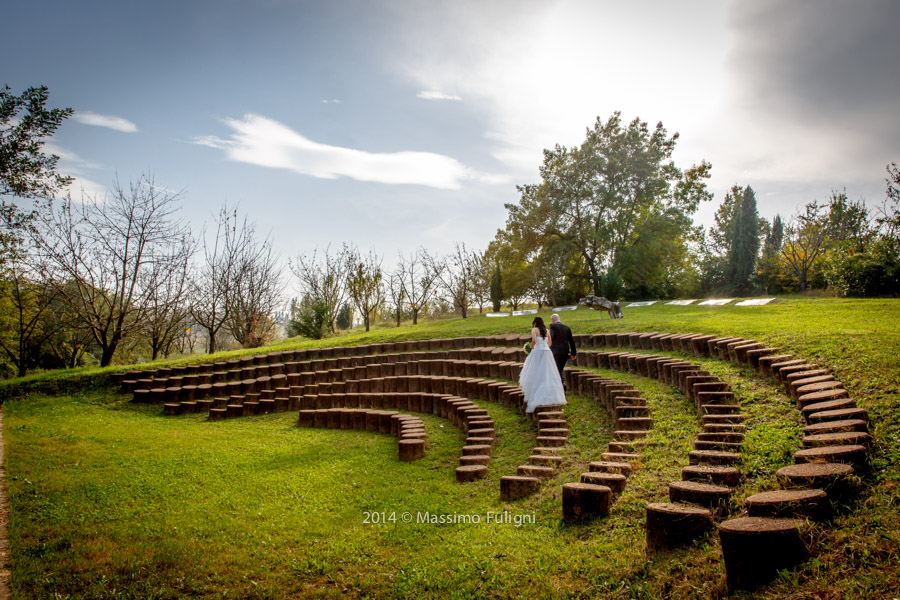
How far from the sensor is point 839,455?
3260mm

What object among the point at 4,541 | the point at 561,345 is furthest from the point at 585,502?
the point at 4,541

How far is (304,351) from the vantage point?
14.6 m

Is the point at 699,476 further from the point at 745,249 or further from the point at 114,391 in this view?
the point at 745,249

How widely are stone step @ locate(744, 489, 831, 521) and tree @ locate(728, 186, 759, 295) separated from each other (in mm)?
31175

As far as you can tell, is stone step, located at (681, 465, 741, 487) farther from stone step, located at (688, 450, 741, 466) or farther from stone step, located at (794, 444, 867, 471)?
stone step, located at (794, 444, 867, 471)

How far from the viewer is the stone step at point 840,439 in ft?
11.3

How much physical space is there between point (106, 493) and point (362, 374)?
23.4 feet

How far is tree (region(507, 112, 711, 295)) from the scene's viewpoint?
95.2 ft

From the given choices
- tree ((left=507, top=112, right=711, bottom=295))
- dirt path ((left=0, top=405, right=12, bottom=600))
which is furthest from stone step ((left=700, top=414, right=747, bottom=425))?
tree ((left=507, top=112, right=711, bottom=295))

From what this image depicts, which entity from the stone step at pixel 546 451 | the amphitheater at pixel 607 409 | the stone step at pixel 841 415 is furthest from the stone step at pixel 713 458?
the stone step at pixel 546 451

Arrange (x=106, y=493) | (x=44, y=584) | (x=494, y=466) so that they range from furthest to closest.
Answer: (x=494, y=466) → (x=106, y=493) → (x=44, y=584)

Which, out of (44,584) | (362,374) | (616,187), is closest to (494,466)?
(44,584)

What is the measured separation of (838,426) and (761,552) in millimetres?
1749

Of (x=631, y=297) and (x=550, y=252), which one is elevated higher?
(x=550, y=252)
